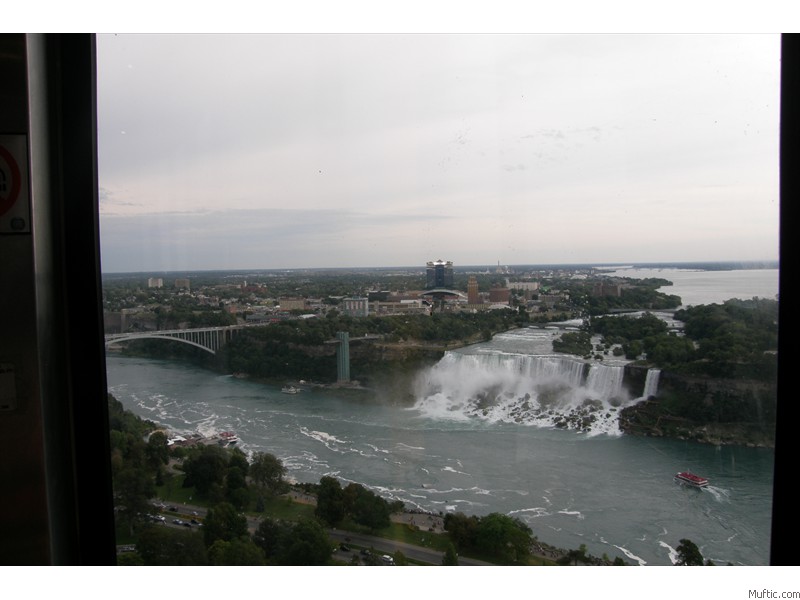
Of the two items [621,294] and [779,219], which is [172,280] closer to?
[621,294]

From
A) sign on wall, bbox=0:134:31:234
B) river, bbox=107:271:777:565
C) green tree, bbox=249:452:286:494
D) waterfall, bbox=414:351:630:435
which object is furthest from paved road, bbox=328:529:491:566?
sign on wall, bbox=0:134:31:234

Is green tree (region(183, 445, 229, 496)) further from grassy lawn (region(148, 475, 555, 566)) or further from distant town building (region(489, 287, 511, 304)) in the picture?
distant town building (region(489, 287, 511, 304))

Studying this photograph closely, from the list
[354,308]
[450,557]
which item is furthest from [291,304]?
[450,557]

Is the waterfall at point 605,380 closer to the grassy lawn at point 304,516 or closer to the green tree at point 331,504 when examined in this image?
the grassy lawn at point 304,516


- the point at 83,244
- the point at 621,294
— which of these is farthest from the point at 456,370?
the point at 83,244

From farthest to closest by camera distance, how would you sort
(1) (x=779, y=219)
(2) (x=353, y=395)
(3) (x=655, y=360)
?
1. (2) (x=353, y=395)
2. (3) (x=655, y=360)
3. (1) (x=779, y=219)

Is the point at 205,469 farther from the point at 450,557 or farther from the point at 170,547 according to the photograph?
the point at 450,557
